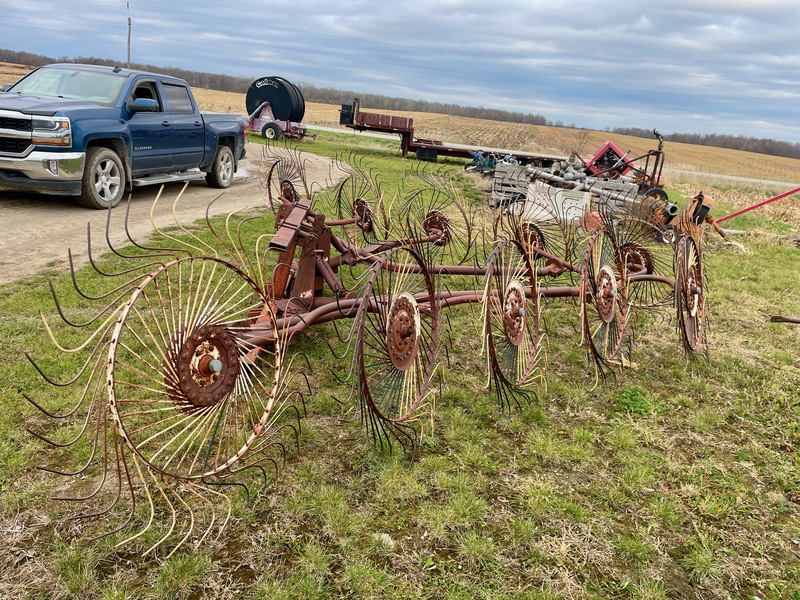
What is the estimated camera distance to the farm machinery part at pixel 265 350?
2.10 metres

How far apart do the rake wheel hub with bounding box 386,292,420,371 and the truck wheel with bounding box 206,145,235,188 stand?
26.0ft

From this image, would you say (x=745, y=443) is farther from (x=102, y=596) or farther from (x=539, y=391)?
(x=102, y=596)

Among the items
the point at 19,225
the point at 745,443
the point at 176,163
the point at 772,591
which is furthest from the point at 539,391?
the point at 176,163

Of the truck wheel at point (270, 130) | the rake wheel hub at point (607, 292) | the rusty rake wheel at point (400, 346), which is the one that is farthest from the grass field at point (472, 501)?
the truck wheel at point (270, 130)

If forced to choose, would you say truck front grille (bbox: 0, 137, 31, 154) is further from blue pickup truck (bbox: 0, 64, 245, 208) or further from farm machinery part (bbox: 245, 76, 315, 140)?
farm machinery part (bbox: 245, 76, 315, 140)

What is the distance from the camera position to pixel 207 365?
2.22m

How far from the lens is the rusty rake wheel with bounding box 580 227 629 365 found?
3924mm

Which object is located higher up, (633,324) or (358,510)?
(633,324)

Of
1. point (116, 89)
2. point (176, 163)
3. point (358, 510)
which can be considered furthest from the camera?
point (176, 163)

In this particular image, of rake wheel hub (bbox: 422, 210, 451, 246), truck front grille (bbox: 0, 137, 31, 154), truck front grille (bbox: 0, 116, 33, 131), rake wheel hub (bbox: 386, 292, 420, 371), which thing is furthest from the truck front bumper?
rake wheel hub (bbox: 386, 292, 420, 371)

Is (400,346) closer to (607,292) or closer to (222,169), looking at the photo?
(607,292)

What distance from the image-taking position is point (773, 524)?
2.81m

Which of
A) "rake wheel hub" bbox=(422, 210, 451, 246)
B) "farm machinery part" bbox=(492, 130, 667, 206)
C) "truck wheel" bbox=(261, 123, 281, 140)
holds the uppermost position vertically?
"truck wheel" bbox=(261, 123, 281, 140)

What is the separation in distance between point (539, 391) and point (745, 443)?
1332mm
